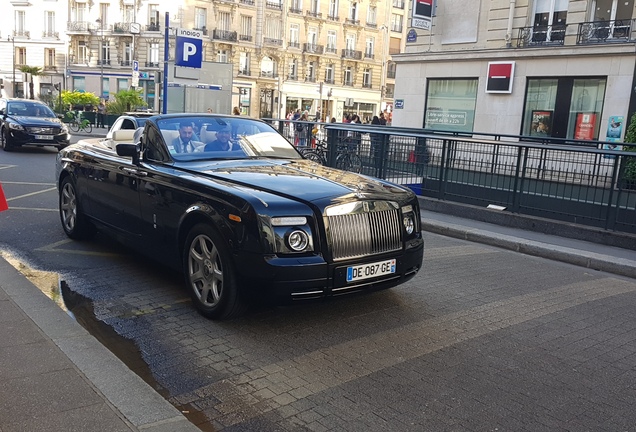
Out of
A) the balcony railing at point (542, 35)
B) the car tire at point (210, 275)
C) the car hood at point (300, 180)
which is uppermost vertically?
the balcony railing at point (542, 35)

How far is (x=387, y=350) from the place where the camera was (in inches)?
180

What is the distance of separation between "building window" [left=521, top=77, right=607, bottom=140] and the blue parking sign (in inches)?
451

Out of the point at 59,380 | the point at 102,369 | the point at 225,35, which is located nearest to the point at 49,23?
the point at 225,35

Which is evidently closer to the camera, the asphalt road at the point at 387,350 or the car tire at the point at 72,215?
the asphalt road at the point at 387,350

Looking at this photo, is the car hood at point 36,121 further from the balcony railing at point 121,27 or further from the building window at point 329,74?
the building window at point 329,74

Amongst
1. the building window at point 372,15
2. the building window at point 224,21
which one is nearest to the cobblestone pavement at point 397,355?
the building window at point 224,21

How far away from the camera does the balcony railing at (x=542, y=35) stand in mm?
20359

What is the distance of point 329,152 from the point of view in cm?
1377

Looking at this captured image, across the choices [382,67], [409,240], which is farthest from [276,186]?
[382,67]

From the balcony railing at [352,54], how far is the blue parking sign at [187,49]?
52.6 m

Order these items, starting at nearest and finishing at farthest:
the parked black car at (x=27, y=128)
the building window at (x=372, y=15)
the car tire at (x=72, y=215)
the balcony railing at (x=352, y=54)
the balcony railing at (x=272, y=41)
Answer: the car tire at (x=72, y=215) → the parked black car at (x=27, y=128) → the balcony railing at (x=272, y=41) → the balcony railing at (x=352, y=54) → the building window at (x=372, y=15)

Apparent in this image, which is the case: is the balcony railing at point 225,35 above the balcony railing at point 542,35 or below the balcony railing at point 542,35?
above

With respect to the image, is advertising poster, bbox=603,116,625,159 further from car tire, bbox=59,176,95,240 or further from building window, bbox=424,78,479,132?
car tire, bbox=59,176,95,240

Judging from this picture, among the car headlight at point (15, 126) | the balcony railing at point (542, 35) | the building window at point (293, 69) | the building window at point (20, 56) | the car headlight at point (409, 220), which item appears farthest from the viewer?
the building window at point (20, 56)
